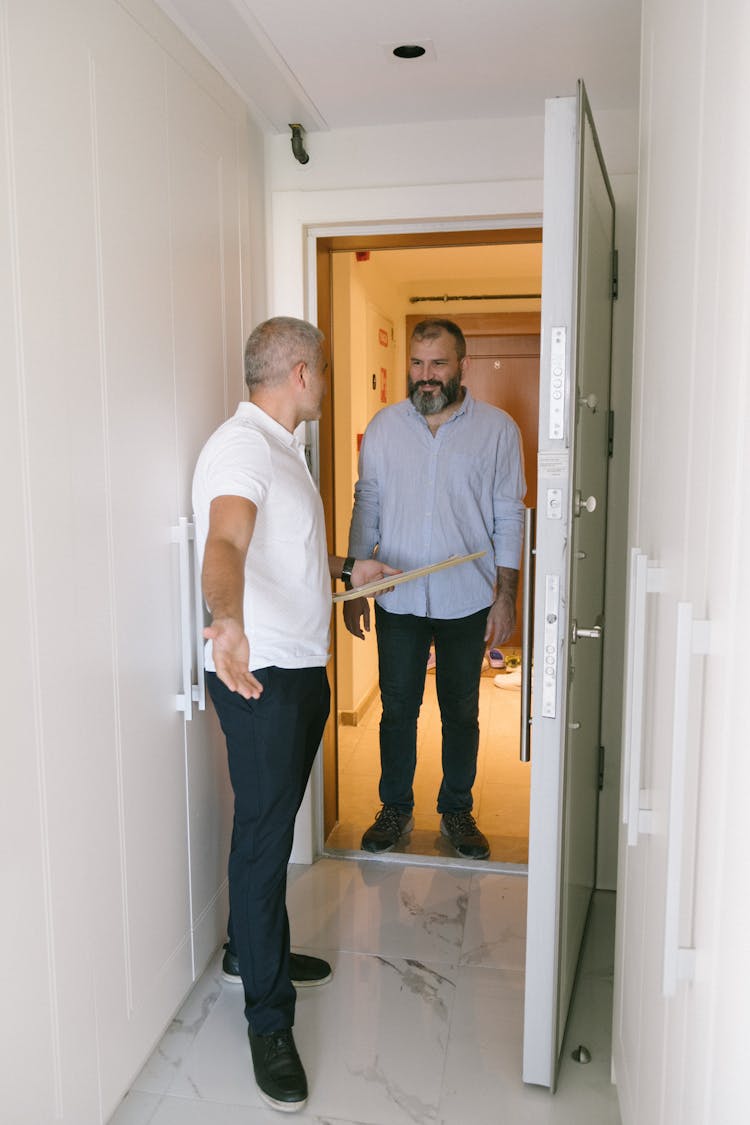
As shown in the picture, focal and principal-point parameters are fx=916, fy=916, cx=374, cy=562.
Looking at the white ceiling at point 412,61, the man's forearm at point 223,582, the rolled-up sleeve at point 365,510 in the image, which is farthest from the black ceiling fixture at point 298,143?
the man's forearm at point 223,582

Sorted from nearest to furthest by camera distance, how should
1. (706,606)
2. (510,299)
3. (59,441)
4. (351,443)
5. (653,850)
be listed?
1. (706,606)
2. (653,850)
3. (59,441)
4. (351,443)
5. (510,299)

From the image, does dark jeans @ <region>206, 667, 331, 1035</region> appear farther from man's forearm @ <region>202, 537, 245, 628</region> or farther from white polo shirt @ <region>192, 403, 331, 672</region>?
man's forearm @ <region>202, 537, 245, 628</region>

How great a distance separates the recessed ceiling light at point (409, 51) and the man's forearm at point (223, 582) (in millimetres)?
1316

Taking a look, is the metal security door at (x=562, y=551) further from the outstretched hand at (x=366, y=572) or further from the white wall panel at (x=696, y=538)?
the outstretched hand at (x=366, y=572)

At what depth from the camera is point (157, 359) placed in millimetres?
1948

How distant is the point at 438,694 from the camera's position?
3.05 m

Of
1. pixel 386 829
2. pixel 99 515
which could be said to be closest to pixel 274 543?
pixel 99 515

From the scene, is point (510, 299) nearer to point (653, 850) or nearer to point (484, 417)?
point (484, 417)

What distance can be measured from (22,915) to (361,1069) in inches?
36.9

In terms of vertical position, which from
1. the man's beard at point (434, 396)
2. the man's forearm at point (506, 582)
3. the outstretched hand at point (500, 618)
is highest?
the man's beard at point (434, 396)

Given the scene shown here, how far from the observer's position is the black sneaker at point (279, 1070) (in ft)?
6.11

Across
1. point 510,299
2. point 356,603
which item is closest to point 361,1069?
point 356,603

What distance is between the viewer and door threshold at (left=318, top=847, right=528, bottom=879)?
9.66 ft

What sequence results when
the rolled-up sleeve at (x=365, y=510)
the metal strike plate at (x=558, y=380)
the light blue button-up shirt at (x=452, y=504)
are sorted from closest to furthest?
the metal strike plate at (x=558, y=380) → the light blue button-up shirt at (x=452, y=504) → the rolled-up sleeve at (x=365, y=510)
